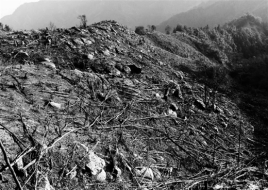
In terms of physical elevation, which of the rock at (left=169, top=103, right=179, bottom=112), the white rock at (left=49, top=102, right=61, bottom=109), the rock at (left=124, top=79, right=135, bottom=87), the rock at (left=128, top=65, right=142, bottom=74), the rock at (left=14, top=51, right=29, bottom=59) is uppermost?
the rock at (left=14, top=51, right=29, bottom=59)

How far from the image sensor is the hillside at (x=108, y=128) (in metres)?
2.77

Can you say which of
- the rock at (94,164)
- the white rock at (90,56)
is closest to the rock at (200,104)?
the white rock at (90,56)

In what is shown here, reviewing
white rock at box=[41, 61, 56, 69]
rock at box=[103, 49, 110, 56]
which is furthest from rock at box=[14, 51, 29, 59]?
rock at box=[103, 49, 110, 56]

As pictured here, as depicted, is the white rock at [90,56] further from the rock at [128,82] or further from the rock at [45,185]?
the rock at [45,185]

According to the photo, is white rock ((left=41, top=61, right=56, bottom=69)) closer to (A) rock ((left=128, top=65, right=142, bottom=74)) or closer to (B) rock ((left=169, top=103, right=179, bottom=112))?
(A) rock ((left=128, top=65, right=142, bottom=74))

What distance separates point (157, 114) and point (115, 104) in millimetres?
1014

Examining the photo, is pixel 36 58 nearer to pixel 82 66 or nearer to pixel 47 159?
pixel 82 66

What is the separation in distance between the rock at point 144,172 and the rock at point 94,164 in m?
0.54

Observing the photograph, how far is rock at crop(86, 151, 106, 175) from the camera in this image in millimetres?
2824

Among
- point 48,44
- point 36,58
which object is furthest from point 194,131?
point 48,44

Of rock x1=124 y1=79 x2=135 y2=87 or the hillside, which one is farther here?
rock x1=124 y1=79 x2=135 y2=87

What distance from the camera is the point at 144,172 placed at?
3.10 metres

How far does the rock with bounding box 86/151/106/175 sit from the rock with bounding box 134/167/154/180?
54 centimetres

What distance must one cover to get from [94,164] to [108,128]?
94 centimetres
